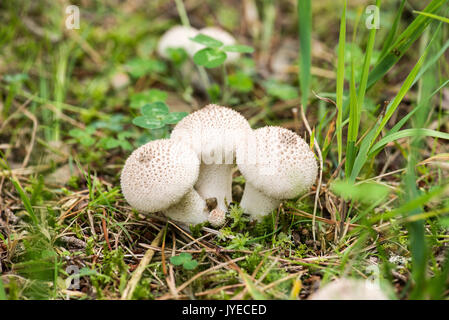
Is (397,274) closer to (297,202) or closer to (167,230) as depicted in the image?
(297,202)

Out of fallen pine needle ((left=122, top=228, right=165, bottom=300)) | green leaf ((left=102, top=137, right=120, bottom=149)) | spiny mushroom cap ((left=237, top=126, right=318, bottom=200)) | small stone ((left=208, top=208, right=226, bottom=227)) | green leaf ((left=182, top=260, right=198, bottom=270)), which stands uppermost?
spiny mushroom cap ((left=237, top=126, right=318, bottom=200))

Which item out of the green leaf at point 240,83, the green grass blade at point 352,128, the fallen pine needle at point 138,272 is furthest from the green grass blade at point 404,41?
the fallen pine needle at point 138,272

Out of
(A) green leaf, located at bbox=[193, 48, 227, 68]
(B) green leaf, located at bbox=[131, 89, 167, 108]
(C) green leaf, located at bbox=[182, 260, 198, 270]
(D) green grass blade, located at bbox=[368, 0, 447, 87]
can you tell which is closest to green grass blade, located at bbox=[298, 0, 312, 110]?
(D) green grass blade, located at bbox=[368, 0, 447, 87]

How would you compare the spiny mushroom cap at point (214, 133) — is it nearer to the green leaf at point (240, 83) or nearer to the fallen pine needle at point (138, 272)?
the fallen pine needle at point (138, 272)

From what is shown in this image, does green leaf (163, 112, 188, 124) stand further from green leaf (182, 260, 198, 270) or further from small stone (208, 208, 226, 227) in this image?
green leaf (182, 260, 198, 270)

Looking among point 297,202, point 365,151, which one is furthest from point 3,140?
point 365,151

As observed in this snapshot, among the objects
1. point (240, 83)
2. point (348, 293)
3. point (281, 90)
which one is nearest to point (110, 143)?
point (240, 83)

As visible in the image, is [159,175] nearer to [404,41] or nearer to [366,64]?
[366,64]
